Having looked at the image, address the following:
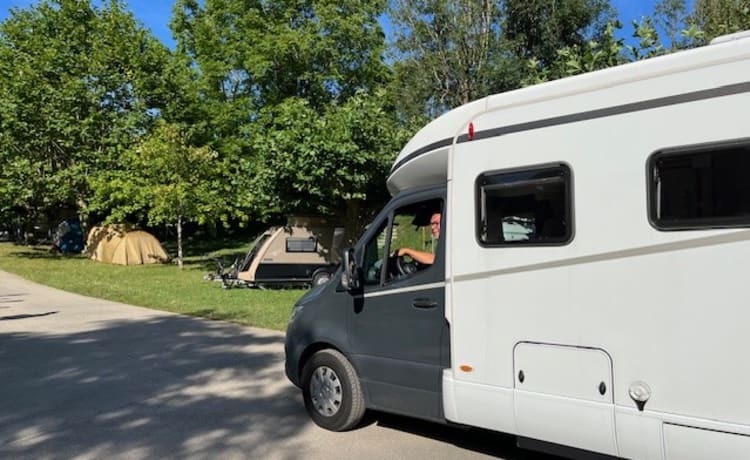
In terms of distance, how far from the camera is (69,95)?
85.2 feet

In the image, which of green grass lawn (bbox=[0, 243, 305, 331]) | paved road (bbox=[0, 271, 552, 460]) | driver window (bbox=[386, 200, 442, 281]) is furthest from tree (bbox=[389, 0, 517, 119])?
driver window (bbox=[386, 200, 442, 281])

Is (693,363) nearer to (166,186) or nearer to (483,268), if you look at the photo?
(483,268)

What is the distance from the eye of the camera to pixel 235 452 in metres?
4.93

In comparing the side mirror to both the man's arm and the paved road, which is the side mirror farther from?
the paved road

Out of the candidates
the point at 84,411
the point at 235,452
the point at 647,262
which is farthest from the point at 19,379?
the point at 647,262

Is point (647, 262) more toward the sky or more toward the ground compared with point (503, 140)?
more toward the ground

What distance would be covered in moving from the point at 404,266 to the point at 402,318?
53cm

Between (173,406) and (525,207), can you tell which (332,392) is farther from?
(525,207)

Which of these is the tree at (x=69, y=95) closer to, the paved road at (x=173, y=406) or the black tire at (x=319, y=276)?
the black tire at (x=319, y=276)

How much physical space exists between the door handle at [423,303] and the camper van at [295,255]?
1254cm

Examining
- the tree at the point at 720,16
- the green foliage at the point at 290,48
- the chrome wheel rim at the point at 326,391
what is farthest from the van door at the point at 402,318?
the green foliage at the point at 290,48

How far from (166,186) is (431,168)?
753 inches

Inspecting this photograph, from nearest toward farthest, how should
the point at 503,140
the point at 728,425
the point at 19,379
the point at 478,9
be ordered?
the point at 728,425 < the point at 503,140 < the point at 19,379 < the point at 478,9

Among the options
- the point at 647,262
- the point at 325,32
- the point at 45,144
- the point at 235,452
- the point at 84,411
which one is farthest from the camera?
the point at 325,32
